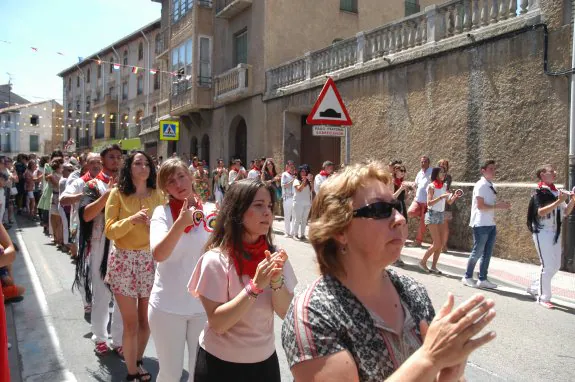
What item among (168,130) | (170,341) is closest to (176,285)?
(170,341)

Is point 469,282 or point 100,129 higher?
point 100,129

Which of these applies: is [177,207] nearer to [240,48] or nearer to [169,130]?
[240,48]

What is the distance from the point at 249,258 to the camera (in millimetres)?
2662

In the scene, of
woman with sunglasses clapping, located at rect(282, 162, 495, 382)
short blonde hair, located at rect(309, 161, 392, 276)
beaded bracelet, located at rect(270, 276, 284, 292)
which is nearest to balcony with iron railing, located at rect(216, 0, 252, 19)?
beaded bracelet, located at rect(270, 276, 284, 292)

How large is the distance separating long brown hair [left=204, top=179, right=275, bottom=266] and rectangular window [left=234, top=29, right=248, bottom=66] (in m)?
18.7

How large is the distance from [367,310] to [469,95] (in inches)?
402

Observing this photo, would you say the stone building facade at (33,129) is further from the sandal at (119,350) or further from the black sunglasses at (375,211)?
the black sunglasses at (375,211)

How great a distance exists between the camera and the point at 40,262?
9.30 metres

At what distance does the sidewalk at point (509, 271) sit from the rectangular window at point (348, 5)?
1237 centimetres

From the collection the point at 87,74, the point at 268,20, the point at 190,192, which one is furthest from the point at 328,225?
the point at 87,74

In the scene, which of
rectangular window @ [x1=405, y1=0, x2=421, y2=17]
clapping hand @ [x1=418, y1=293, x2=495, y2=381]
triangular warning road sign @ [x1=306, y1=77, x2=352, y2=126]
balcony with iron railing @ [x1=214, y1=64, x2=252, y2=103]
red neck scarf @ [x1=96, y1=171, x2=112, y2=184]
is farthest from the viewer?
rectangular window @ [x1=405, y1=0, x2=421, y2=17]

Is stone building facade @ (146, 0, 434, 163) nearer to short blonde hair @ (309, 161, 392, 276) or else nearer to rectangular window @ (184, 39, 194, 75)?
rectangular window @ (184, 39, 194, 75)

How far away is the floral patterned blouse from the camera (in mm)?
1594

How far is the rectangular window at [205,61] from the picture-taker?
74.5 feet
